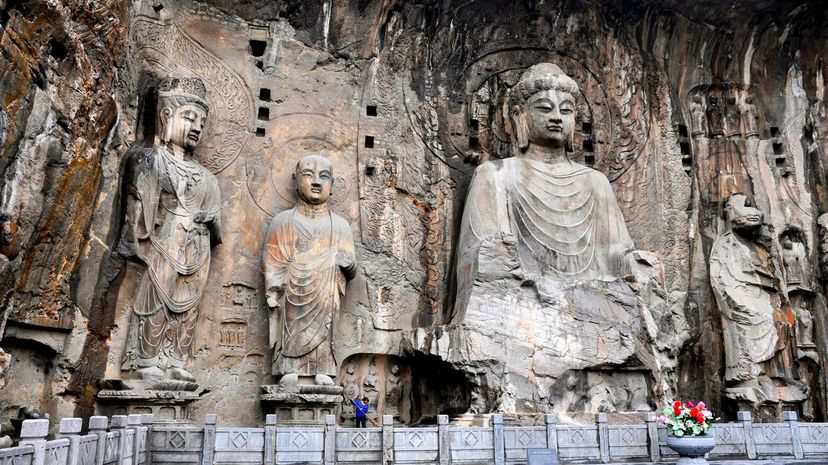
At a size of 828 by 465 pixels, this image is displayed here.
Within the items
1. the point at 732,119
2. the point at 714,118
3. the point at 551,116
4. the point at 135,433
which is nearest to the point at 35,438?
the point at 135,433

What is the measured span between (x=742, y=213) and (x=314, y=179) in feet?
18.1

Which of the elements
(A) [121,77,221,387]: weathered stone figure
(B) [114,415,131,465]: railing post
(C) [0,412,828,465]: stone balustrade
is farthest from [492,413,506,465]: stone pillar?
(A) [121,77,221,387]: weathered stone figure

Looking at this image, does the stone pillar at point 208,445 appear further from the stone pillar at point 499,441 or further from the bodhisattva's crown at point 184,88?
the bodhisattva's crown at point 184,88

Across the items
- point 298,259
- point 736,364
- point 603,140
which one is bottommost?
point 736,364

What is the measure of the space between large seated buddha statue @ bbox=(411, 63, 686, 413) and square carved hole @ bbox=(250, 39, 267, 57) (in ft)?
10.3

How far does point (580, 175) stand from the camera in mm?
9484

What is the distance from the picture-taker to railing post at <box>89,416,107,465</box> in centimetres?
483

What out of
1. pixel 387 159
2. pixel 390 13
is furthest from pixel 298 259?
pixel 390 13

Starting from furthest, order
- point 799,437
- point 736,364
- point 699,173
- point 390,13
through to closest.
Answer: point 699,173
point 390,13
point 736,364
point 799,437

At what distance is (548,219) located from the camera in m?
9.04

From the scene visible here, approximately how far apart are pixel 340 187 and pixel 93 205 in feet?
9.77

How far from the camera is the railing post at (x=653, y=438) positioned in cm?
687

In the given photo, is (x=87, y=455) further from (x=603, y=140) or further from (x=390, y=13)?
(x=603, y=140)

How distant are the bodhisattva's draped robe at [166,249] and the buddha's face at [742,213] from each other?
652 cm
